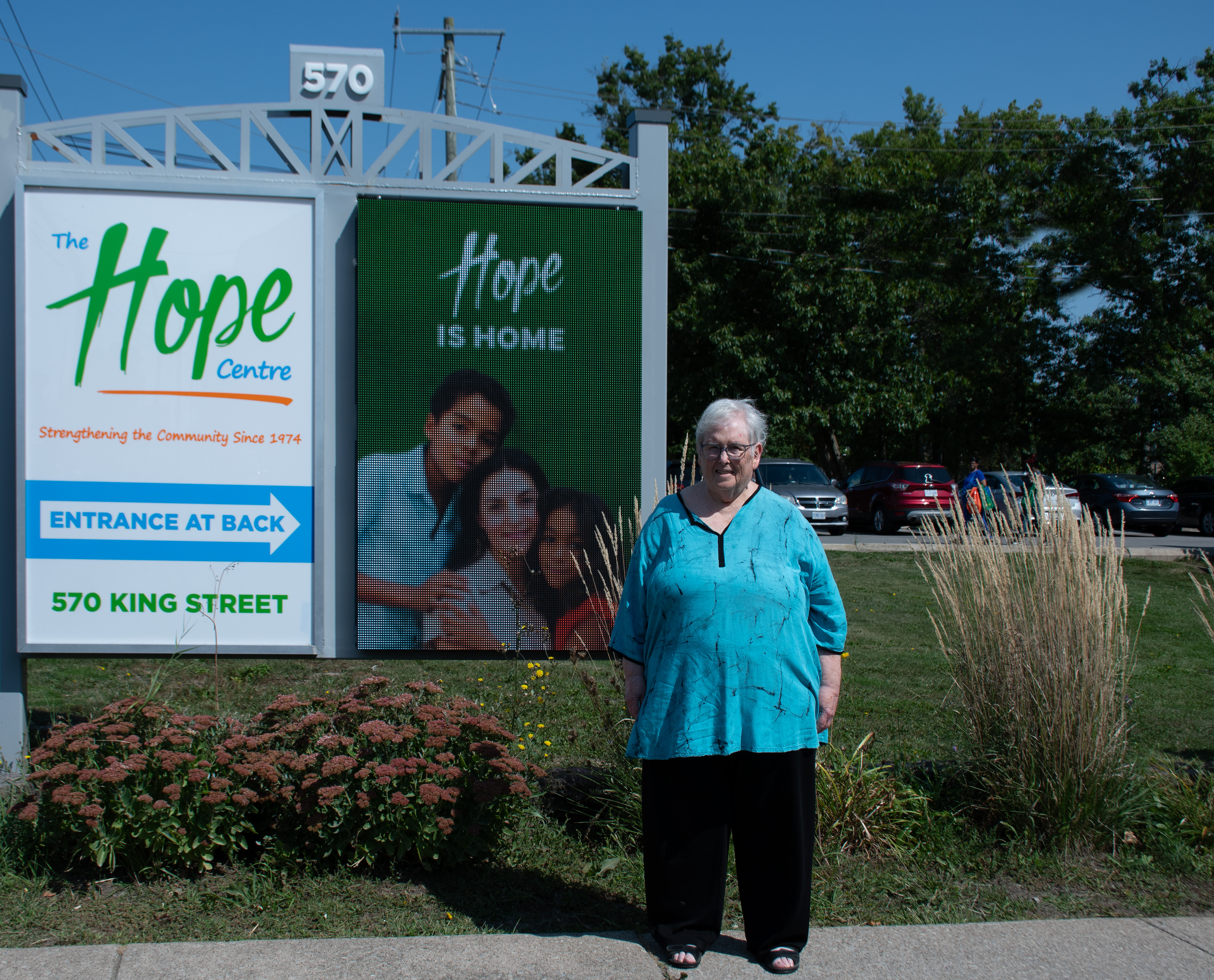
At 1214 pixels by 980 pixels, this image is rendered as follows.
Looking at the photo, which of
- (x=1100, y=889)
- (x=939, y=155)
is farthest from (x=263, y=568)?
(x=939, y=155)

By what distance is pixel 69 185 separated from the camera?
484 cm

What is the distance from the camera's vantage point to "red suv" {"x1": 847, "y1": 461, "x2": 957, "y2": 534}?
22562 millimetres

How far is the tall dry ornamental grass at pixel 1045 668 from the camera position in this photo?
426 centimetres

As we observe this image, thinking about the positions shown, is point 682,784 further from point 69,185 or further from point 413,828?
point 69,185

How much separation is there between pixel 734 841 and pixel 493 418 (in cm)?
247

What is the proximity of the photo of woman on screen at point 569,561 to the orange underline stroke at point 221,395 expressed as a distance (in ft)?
4.58

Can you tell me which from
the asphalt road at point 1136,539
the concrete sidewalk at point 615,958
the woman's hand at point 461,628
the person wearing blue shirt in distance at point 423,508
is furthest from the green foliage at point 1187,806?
the asphalt road at point 1136,539

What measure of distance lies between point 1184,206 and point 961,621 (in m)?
33.6

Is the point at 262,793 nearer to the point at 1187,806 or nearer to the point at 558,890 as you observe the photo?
the point at 558,890

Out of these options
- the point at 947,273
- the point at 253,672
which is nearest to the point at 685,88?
the point at 947,273

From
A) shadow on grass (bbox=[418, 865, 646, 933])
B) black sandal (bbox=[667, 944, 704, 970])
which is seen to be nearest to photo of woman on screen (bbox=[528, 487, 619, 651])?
shadow on grass (bbox=[418, 865, 646, 933])

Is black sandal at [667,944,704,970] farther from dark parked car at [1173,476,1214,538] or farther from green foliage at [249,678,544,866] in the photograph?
dark parked car at [1173,476,1214,538]

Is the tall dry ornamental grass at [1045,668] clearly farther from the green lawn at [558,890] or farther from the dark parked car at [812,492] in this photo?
the dark parked car at [812,492]

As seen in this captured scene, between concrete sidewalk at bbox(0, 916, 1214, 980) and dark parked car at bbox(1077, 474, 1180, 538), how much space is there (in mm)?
22015
